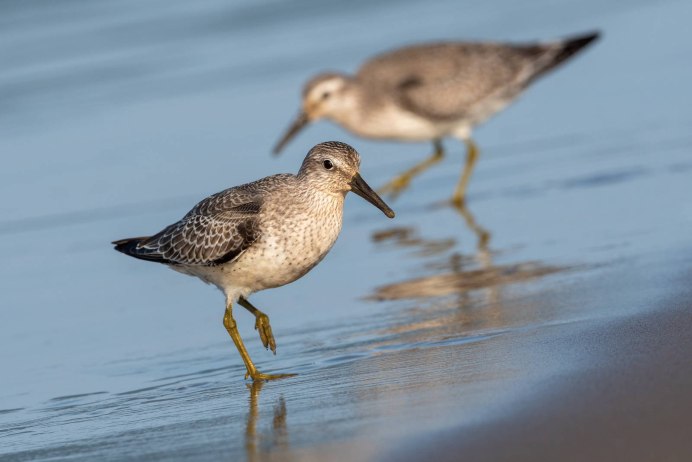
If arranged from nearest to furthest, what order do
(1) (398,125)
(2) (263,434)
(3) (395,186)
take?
(2) (263,434)
(3) (395,186)
(1) (398,125)

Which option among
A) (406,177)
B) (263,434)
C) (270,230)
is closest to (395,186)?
(406,177)

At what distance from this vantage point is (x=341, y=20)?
20.8 meters

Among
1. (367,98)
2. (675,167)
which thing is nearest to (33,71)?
(367,98)

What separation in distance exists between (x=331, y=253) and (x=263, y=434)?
4451 millimetres

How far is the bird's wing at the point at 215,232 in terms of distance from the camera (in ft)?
24.1

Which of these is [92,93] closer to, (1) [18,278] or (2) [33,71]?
(2) [33,71]

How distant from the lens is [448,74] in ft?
44.2

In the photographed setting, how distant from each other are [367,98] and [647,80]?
323 centimetres

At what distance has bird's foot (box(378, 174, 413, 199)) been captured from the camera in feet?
39.4

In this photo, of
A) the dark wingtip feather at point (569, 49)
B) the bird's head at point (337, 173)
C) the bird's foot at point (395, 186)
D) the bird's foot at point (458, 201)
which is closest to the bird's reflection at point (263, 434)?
the bird's head at point (337, 173)

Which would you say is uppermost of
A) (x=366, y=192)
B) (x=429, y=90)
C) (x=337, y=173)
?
(x=429, y=90)

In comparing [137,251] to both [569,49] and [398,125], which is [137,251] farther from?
[569,49]

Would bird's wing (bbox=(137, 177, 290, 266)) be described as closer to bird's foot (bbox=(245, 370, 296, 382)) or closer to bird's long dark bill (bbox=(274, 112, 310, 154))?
bird's foot (bbox=(245, 370, 296, 382))

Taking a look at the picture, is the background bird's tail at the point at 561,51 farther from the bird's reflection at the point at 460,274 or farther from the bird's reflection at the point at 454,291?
the bird's reflection at the point at 460,274
